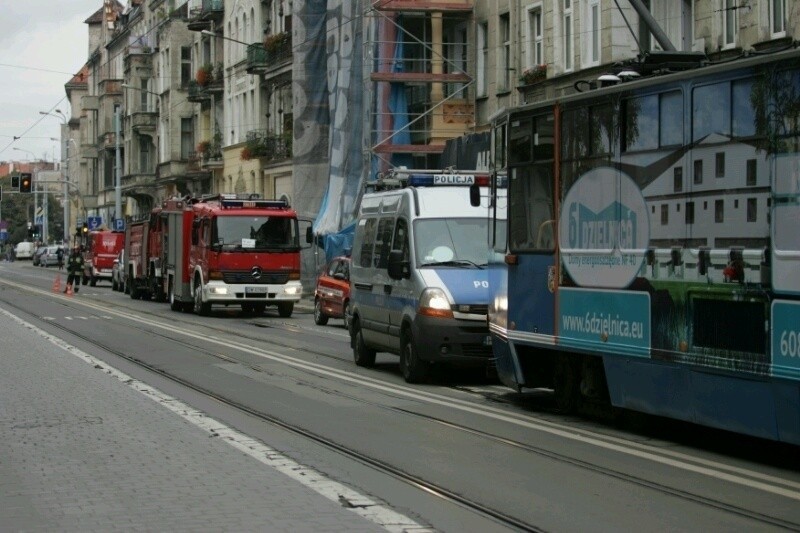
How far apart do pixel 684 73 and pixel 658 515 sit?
13.5ft

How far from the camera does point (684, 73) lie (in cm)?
1152

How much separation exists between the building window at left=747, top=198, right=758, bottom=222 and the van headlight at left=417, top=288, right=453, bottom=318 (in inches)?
277

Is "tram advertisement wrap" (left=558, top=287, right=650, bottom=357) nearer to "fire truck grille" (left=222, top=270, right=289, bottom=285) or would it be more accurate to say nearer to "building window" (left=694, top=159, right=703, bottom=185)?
"building window" (left=694, top=159, right=703, bottom=185)

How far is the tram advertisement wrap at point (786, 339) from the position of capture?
9.92 metres

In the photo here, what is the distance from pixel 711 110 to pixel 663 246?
1.20m

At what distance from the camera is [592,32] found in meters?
33.5

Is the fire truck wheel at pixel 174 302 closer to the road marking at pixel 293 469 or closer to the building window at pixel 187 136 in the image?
the road marking at pixel 293 469

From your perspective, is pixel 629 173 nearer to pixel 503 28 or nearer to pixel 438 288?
pixel 438 288

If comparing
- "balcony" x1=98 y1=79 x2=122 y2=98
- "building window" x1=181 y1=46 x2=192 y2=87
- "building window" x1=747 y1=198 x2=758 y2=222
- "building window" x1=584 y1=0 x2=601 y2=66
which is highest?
"balcony" x1=98 y1=79 x2=122 y2=98

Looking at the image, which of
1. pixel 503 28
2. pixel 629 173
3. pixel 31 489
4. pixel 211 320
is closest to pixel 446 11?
pixel 503 28

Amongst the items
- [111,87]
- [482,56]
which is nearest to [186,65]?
[111,87]

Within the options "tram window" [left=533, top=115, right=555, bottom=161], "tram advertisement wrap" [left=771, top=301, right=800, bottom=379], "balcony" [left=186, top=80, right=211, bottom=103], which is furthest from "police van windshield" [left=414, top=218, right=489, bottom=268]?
"balcony" [left=186, top=80, right=211, bottom=103]

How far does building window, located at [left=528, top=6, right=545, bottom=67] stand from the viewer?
120ft

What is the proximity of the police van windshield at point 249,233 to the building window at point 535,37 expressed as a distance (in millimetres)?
7275
